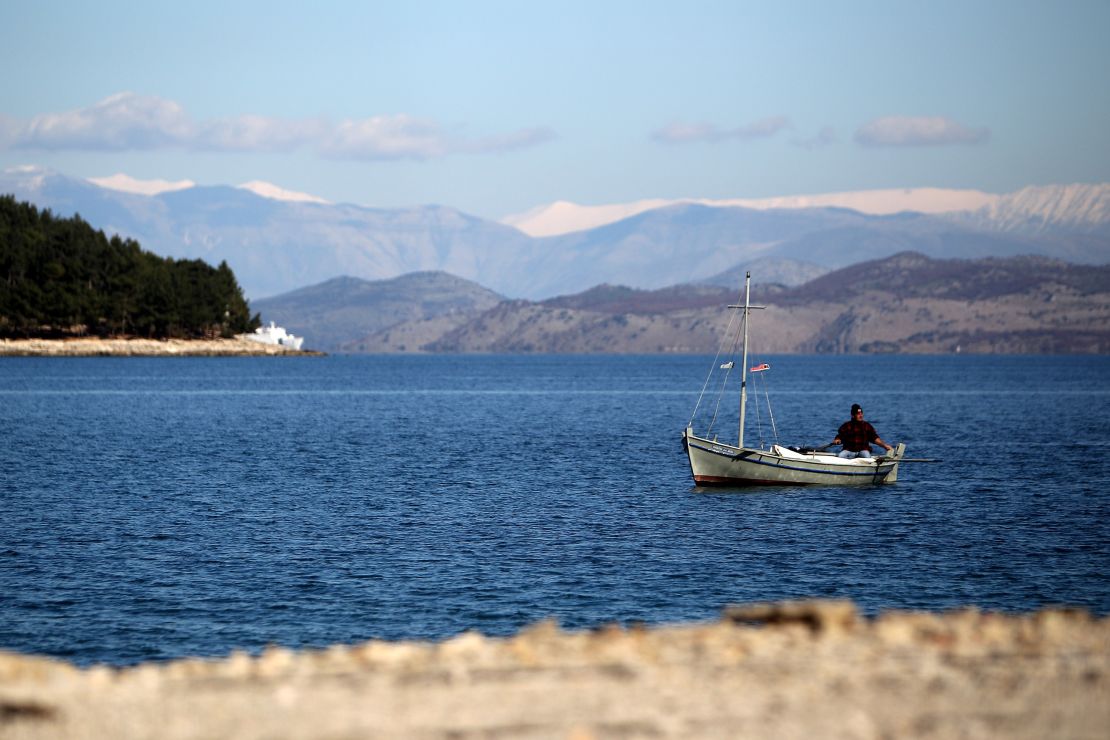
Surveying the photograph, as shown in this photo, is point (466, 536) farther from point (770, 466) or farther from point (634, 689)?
point (634, 689)

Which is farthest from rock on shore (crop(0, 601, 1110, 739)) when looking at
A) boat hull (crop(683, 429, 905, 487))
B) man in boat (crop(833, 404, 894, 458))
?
man in boat (crop(833, 404, 894, 458))

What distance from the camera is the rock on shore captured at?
46.1ft

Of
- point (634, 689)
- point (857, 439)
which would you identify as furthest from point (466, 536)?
point (634, 689)

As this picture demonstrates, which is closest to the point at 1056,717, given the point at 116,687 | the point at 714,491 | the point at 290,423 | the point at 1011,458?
the point at 116,687

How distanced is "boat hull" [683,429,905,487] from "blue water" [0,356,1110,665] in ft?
3.00

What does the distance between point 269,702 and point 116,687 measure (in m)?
2.18

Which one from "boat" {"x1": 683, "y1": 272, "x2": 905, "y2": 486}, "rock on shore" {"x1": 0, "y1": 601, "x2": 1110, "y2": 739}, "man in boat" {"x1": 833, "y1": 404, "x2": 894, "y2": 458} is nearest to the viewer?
"rock on shore" {"x1": 0, "y1": 601, "x2": 1110, "y2": 739}

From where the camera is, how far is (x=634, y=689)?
15.7 meters

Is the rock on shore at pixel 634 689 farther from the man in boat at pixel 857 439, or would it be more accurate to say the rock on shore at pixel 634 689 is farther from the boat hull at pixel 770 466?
the man in boat at pixel 857 439

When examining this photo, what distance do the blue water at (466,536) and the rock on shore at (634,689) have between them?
1254 cm

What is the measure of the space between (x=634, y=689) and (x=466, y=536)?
30880mm

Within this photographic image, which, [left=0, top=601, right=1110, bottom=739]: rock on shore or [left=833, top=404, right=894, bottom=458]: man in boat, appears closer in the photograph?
[left=0, top=601, right=1110, bottom=739]: rock on shore

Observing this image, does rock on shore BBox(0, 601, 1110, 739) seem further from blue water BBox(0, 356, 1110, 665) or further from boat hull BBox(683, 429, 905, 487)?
boat hull BBox(683, 429, 905, 487)

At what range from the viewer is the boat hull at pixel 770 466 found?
204 feet
